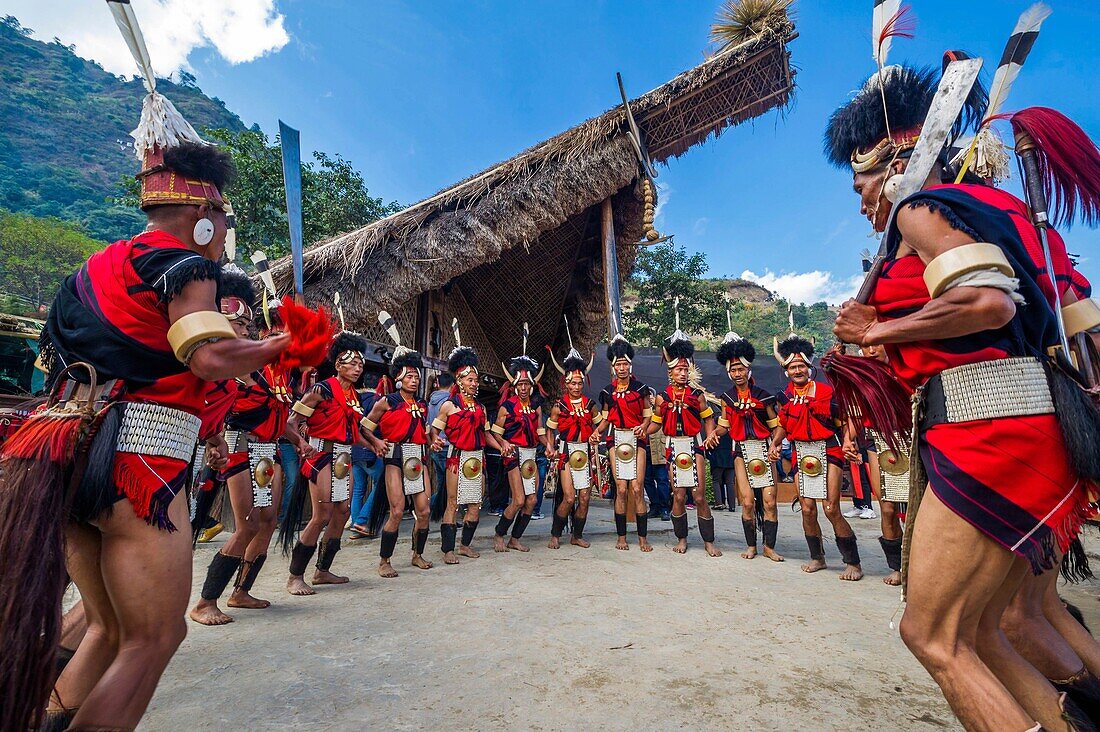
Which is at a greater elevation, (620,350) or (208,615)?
(620,350)

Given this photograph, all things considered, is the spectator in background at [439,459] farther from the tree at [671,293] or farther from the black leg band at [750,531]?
the tree at [671,293]

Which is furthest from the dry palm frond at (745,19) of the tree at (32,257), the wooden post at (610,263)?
the tree at (32,257)

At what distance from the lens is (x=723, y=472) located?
9914mm

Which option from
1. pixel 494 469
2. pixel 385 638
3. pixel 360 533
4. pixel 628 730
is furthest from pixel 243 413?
pixel 494 469

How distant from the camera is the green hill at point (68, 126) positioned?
50844 mm

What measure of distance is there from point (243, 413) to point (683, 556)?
14.4 feet

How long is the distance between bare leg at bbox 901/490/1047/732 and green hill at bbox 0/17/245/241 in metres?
54.7

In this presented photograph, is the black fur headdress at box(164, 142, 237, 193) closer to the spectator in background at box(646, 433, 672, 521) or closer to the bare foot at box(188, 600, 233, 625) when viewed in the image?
the bare foot at box(188, 600, 233, 625)

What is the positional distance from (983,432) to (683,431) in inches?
196

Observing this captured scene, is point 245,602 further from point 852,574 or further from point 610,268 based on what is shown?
point 610,268

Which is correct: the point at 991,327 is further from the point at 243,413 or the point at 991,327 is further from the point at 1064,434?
the point at 243,413

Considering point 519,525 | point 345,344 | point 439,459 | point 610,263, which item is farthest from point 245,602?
point 610,263

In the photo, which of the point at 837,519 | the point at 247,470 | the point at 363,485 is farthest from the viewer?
the point at 363,485

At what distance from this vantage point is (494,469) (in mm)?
9742
